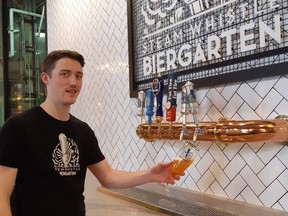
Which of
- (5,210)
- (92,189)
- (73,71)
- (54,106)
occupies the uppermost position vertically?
(73,71)

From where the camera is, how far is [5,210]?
959 mm

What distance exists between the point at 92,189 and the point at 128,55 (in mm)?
690

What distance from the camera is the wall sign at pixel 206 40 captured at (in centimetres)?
101

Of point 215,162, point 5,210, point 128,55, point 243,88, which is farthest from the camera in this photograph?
point 128,55

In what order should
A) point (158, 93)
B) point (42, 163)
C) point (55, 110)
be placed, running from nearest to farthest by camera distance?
point (42, 163) → point (55, 110) → point (158, 93)

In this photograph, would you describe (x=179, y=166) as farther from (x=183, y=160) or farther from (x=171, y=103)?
(x=171, y=103)

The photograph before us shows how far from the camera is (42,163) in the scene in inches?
40.9

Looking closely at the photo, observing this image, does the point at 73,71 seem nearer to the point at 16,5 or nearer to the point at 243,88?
the point at 243,88

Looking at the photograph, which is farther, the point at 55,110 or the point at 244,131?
the point at 55,110

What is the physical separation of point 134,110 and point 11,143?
73 cm

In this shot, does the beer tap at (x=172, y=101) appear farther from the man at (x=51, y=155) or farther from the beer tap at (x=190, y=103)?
the man at (x=51, y=155)

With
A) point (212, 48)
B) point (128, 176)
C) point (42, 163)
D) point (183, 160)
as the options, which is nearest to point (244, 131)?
point (183, 160)

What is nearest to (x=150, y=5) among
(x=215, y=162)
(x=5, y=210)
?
(x=215, y=162)

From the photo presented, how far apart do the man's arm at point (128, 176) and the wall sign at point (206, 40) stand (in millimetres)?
359
